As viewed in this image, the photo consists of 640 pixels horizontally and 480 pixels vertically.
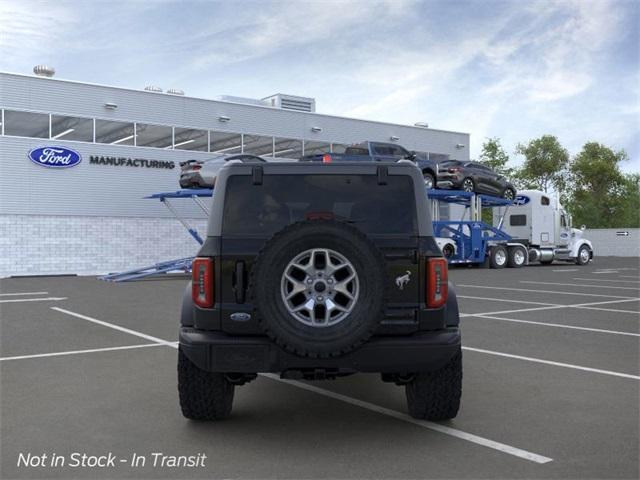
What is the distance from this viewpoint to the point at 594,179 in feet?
230

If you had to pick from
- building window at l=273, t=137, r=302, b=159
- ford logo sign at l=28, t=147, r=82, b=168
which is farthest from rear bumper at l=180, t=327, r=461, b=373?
building window at l=273, t=137, r=302, b=159

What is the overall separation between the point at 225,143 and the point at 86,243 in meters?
7.91

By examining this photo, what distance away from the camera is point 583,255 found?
107ft

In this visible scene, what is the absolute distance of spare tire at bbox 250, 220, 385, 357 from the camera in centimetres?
412

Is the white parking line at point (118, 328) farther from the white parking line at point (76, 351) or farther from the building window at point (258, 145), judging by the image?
the building window at point (258, 145)

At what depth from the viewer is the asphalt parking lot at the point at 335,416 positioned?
404cm

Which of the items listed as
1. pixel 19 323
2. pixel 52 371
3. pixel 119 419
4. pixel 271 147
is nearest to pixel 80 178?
pixel 271 147

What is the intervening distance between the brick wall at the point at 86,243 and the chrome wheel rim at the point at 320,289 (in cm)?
2413

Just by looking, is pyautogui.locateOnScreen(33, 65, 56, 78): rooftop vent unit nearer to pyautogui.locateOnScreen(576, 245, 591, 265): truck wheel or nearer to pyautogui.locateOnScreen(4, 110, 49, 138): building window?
pyautogui.locateOnScreen(4, 110, 49, 138): building window

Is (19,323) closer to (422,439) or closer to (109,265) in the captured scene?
(422,439)

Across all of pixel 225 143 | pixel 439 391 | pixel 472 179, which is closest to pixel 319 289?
pixel 439 391

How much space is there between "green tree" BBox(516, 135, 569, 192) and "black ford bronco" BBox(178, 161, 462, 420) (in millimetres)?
69507

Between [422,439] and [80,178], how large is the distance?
25.0m

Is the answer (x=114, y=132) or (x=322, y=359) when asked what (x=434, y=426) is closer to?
(x=322, y=359)
